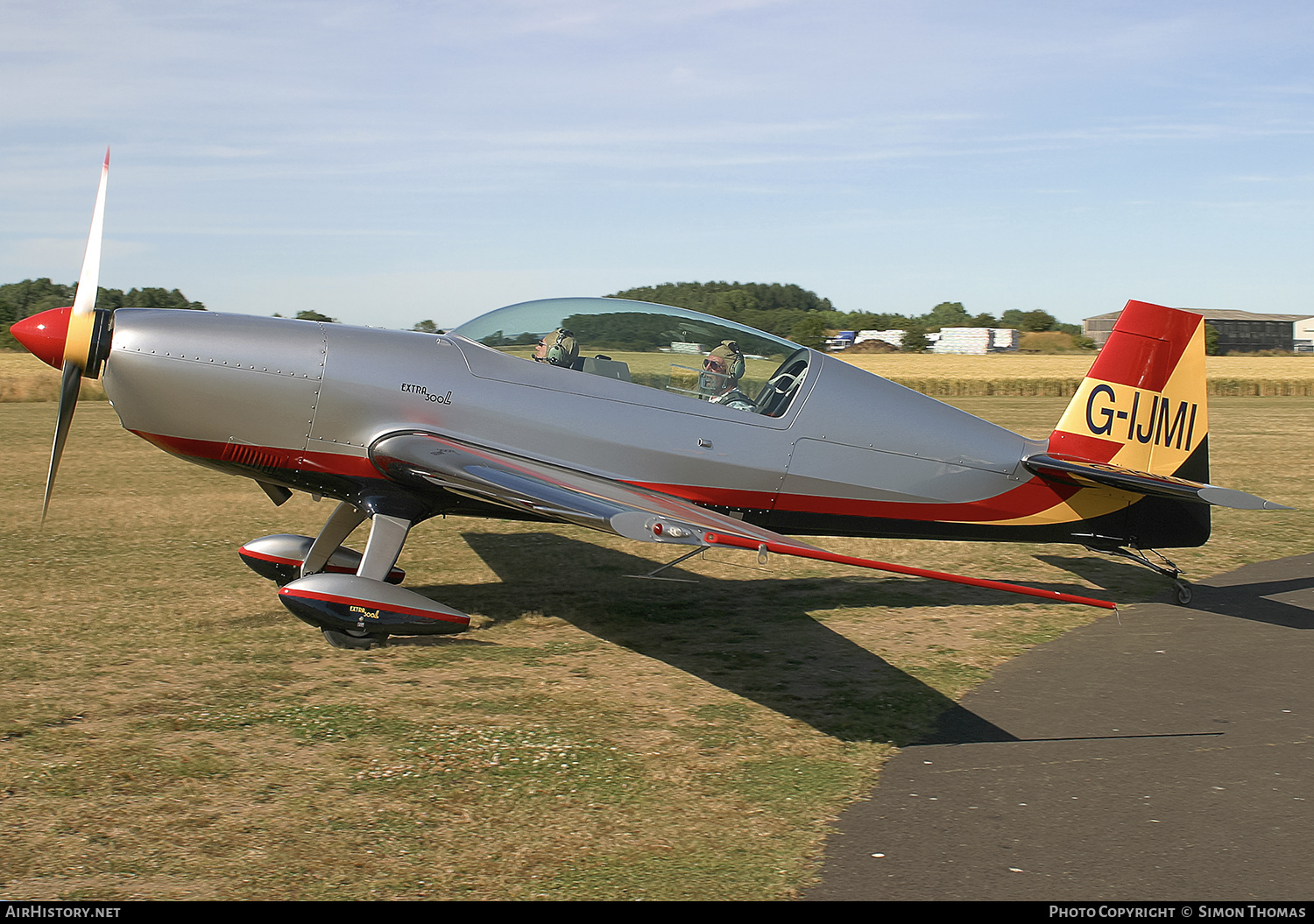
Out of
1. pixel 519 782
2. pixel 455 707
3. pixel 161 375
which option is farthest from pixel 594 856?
pixel 161 375

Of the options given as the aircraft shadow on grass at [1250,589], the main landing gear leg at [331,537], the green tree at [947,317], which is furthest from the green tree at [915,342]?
the main landing gear leg at [331,537]

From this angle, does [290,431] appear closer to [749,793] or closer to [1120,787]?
[749,793]

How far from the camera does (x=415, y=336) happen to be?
685cm

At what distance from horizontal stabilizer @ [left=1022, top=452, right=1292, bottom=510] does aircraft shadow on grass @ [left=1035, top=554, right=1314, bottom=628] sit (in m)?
1.08

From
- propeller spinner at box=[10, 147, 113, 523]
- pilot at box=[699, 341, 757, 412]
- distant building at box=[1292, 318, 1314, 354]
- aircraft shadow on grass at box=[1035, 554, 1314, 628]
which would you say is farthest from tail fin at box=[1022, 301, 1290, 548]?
distant building at box=[1292, 318, 1314, 354]

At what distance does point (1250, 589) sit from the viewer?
8820 mm

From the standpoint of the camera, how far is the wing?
448cm

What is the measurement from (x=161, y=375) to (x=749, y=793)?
4649mm

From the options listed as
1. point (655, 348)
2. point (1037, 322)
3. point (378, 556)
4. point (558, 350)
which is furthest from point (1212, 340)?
point (378, 556)

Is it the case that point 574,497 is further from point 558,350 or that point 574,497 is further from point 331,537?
point 331,537

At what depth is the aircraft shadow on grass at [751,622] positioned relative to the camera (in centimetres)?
558

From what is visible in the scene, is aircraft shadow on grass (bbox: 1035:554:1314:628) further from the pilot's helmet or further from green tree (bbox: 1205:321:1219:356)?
green tree (bbox: 1205:321:1219:356)

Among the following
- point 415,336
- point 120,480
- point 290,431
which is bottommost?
point 120,480

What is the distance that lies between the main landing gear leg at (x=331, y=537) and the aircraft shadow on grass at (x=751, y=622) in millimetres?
992
